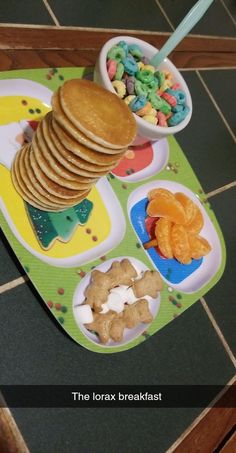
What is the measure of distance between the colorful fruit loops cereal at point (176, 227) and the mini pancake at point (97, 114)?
0.22m

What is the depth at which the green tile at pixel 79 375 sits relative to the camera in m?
0.53

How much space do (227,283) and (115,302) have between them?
11.7 inches

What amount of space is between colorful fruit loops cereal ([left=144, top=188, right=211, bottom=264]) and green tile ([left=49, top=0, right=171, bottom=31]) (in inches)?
15.7

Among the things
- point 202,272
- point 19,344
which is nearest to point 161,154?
point 202,272

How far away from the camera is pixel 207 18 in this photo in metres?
1.24

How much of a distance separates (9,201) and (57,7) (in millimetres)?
486

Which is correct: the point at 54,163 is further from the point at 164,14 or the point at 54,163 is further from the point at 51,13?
the point at 164,14

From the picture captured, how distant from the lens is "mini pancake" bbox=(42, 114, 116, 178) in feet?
1.72

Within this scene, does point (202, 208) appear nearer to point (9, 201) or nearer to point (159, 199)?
point (159, 199)

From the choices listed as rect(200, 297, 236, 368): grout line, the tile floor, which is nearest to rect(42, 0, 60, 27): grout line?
the tile floor

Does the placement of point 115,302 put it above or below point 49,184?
below

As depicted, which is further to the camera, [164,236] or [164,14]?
[164,14]

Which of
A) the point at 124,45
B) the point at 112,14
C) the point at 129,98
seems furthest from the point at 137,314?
the point at 112,14

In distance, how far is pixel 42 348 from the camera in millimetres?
566
